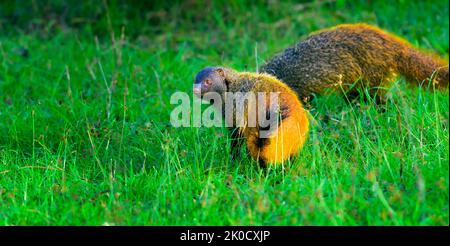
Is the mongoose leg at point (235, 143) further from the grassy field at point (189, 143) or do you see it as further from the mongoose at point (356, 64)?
the mongoose at point (356, 64)

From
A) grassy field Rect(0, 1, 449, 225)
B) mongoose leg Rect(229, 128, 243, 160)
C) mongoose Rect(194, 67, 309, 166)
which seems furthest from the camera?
mongoose leg Rect(229, 128, 243, 160)

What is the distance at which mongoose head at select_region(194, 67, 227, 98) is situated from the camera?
172 inches

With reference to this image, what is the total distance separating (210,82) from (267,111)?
1.55 feet

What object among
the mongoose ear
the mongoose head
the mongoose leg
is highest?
the mongoose ear

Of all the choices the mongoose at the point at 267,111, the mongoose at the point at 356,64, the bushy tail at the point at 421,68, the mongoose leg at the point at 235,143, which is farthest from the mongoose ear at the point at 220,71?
the bushy tail at the point at 421,68

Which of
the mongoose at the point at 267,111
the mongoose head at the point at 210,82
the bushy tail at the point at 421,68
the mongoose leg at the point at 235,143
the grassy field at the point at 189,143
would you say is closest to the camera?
the grassy field at the point at 189,143

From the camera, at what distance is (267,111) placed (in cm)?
406

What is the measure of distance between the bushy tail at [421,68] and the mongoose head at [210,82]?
4.42 feet

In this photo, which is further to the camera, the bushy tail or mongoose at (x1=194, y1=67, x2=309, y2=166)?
the bushy tail

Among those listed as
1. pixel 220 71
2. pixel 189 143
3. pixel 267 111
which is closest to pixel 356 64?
pixel 220 71

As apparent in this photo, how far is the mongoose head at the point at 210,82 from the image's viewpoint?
4359mm

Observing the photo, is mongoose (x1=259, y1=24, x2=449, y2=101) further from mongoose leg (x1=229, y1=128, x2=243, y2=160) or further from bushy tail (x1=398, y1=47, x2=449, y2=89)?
mongoose leg (x1=229, y1=128, x2=243, y2=160)

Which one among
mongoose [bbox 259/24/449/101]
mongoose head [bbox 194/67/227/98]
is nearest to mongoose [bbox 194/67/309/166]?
mongoose head [bbox 194/67/227/98]
